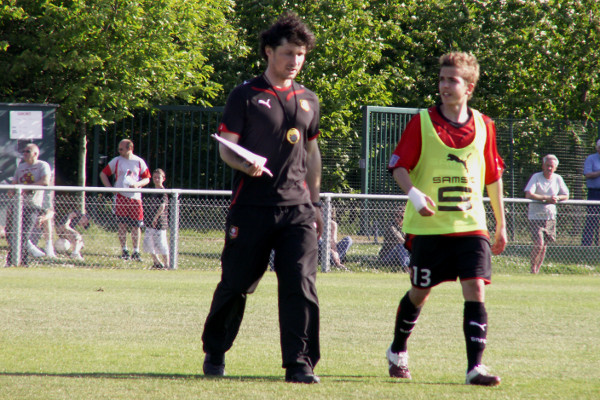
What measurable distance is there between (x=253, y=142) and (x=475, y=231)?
54.8 inches

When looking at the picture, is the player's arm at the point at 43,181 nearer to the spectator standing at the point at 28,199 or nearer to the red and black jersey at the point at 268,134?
the spectator standing at the point at 28,199

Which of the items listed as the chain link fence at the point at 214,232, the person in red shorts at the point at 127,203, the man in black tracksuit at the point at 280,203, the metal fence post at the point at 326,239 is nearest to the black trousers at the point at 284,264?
the man in black tracksuit at the point at 280,203

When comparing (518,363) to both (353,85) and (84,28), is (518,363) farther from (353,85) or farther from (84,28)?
(353,85)

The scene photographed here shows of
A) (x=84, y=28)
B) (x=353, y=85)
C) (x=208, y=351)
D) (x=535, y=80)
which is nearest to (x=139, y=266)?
(x=84, y=28)

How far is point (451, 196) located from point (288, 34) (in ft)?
4.37

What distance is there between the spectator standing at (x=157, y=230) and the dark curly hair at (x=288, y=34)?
28.8ft

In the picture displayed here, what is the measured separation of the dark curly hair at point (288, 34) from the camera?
194 inches

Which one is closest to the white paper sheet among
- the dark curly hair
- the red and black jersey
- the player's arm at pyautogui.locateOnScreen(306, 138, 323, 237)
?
the red and black jersey

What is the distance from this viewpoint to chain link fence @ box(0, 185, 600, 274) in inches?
521

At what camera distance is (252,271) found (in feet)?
16.3

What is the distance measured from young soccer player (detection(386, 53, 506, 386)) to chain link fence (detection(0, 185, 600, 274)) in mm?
8347

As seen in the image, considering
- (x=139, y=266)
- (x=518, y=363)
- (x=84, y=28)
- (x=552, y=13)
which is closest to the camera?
(x=518, y=363)

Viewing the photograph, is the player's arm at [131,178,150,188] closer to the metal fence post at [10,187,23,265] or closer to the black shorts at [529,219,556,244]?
the metal fence post at [10,187,23,265]

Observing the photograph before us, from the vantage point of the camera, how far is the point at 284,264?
4957mm
